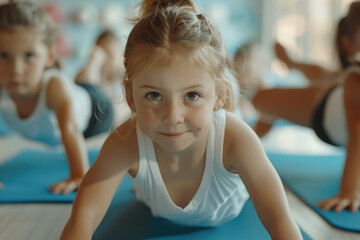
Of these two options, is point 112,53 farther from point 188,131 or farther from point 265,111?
point 188,131

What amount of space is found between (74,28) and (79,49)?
0.22 meters

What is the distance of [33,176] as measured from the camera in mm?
1131

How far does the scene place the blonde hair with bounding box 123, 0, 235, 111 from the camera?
57 cm

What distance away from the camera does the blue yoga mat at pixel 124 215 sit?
726mm

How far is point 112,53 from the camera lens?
8.48 feet

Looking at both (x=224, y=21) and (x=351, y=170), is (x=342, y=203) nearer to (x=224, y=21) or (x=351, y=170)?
(x=351, y=170)

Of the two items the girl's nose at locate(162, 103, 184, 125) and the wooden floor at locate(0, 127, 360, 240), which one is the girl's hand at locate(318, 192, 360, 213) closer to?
the wooden floor at locate(0, 127, 360, 240)

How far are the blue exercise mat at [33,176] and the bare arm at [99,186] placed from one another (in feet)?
1.02

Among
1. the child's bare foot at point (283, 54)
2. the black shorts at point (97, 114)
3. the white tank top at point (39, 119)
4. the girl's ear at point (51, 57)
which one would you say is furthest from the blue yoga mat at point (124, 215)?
the child's bare foot at point (283, 54)

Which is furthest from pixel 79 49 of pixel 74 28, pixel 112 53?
pixel 112 53

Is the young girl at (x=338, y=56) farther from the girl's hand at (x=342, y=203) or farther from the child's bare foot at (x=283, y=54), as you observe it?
the girl's hand at (x=342, y=203)

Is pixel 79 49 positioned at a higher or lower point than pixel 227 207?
lower

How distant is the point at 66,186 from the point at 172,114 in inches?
21.2

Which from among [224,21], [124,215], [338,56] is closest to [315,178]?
[338,56]
